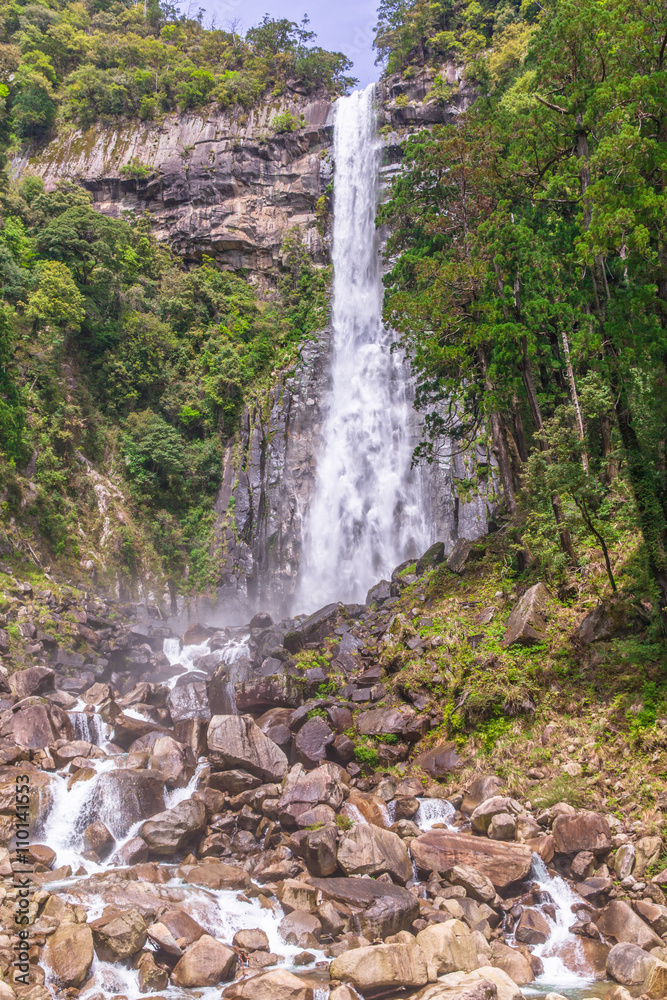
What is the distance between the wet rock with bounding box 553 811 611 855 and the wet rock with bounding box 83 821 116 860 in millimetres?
6283

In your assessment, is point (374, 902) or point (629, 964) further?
point (374, 902)

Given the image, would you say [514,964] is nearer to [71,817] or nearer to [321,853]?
[321,853]

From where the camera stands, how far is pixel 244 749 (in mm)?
10250

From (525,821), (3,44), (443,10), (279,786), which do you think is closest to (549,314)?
(525,821)

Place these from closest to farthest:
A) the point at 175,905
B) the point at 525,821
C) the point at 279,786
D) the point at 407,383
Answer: the point at 175,905
the point at 525,821
the point at 279,786
the point at 407,383

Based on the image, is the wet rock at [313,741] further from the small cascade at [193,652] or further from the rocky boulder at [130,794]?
the small cascade at [193,652]

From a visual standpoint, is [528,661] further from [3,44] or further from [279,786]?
[3,44]

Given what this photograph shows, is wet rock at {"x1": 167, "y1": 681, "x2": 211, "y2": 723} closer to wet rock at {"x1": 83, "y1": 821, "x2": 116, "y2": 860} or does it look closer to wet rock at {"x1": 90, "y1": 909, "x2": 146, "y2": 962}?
wet rock at {"x1": 83, "y1": 821, "x2": 116, "y2": 860}

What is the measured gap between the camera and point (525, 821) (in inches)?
305

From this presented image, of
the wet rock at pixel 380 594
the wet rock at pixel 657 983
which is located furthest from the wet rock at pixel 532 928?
the wet rock at pixel 380 594

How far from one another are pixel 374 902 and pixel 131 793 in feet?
15.1

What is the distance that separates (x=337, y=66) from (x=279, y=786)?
3913 cm

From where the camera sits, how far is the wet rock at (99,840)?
8742 millimetres

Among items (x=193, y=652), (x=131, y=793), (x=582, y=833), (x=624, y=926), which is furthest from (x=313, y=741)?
(x=193, y=652)
